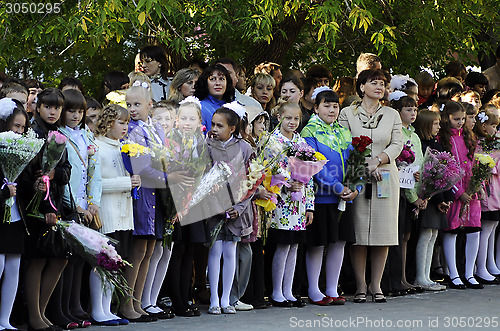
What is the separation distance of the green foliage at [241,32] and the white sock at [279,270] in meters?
2.30

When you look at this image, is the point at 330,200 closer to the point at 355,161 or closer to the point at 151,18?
the point at 355,161

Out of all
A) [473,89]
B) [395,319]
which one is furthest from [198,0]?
[473,89]

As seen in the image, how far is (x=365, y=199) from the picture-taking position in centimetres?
1017

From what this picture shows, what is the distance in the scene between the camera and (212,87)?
970 centimetres

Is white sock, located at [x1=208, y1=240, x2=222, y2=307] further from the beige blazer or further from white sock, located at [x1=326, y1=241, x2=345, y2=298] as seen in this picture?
the beige blazer

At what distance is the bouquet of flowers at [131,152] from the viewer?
834cm

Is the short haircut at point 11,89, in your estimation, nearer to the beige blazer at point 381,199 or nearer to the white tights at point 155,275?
the white tights at point 155,275

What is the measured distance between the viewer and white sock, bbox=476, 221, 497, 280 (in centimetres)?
1198

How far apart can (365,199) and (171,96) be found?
236 centimetres

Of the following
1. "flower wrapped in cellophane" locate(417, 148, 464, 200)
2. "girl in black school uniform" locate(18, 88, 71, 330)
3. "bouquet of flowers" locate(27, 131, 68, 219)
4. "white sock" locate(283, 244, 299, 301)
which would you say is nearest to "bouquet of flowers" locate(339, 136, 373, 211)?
"white sock" locate(283, 244, 299, 301)

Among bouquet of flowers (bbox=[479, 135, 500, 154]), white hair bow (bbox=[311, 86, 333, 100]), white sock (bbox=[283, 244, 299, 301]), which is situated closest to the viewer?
white sock (bbox=[283, 244, 299, 301])

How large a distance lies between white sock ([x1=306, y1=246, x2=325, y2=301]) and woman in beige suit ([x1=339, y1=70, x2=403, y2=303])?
1.52ft

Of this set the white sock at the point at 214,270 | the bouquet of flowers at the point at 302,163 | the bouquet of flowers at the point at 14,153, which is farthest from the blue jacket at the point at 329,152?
the bouquet of flowers at the point at 14,153

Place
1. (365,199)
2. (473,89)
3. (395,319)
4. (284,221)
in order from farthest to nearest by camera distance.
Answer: (473,89), (365,199), (284,221), (395,319)
